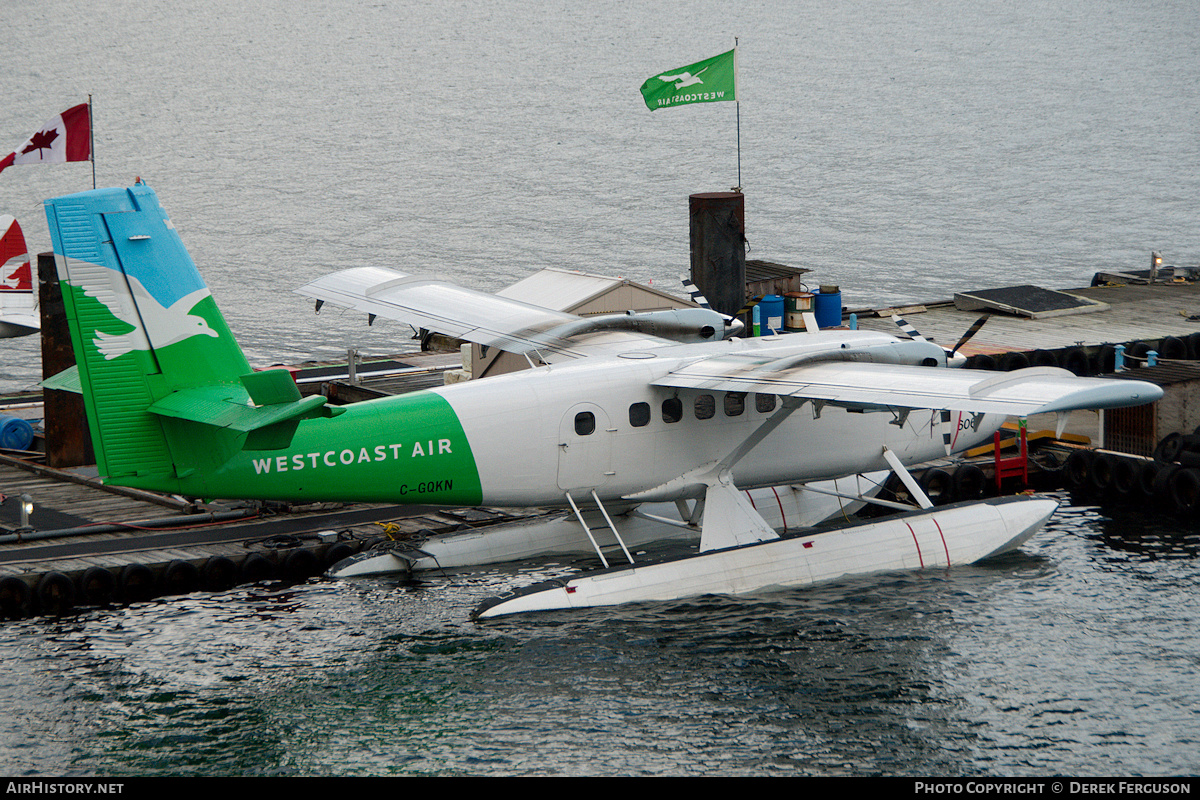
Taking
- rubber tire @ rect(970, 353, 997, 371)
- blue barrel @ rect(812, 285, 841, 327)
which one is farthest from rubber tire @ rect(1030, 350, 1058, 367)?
blue barrel @ rect(812, 285, 841, 327)

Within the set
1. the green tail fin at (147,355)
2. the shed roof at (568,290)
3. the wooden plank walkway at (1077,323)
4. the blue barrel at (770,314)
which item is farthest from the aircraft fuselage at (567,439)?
the wooden plank walkway at (1077,323)

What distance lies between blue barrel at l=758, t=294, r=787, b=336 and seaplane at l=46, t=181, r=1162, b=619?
12843mm

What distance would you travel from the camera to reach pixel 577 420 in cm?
2422

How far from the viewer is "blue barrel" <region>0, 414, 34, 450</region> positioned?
33.5 m

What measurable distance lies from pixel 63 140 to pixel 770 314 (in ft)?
70.2

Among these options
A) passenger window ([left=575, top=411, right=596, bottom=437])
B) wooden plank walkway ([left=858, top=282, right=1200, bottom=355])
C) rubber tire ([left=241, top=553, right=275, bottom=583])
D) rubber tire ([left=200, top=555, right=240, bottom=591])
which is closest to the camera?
passenger window ([left=575, top=411, right=596, bottom=437])

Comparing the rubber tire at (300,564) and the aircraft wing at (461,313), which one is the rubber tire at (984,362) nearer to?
the aircraft wing at (461,313)

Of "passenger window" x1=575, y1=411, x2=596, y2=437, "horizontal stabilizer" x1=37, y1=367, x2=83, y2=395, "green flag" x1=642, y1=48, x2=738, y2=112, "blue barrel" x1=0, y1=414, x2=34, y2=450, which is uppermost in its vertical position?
"green flag" x1=642, y1=48, x2=738, y2=112

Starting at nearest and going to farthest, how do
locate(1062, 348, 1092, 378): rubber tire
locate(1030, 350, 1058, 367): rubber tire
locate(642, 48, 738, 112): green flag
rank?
locate(642, 48, 738, 112): green flag
locate(1030, 350, 1058, 367): rubber tire
locate(1062, 348, 1092, 378): rubber tire

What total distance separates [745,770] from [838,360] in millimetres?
8833

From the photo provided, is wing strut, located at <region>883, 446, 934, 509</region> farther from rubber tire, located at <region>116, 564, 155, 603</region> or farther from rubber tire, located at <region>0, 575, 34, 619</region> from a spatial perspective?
rubber tire, located at <region>0, 575, 34, 619</region>

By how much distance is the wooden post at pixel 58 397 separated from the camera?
31453 mm

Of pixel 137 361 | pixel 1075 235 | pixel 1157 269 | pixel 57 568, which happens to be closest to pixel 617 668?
pixel 137 361

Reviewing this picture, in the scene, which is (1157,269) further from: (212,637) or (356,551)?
(212,637)
